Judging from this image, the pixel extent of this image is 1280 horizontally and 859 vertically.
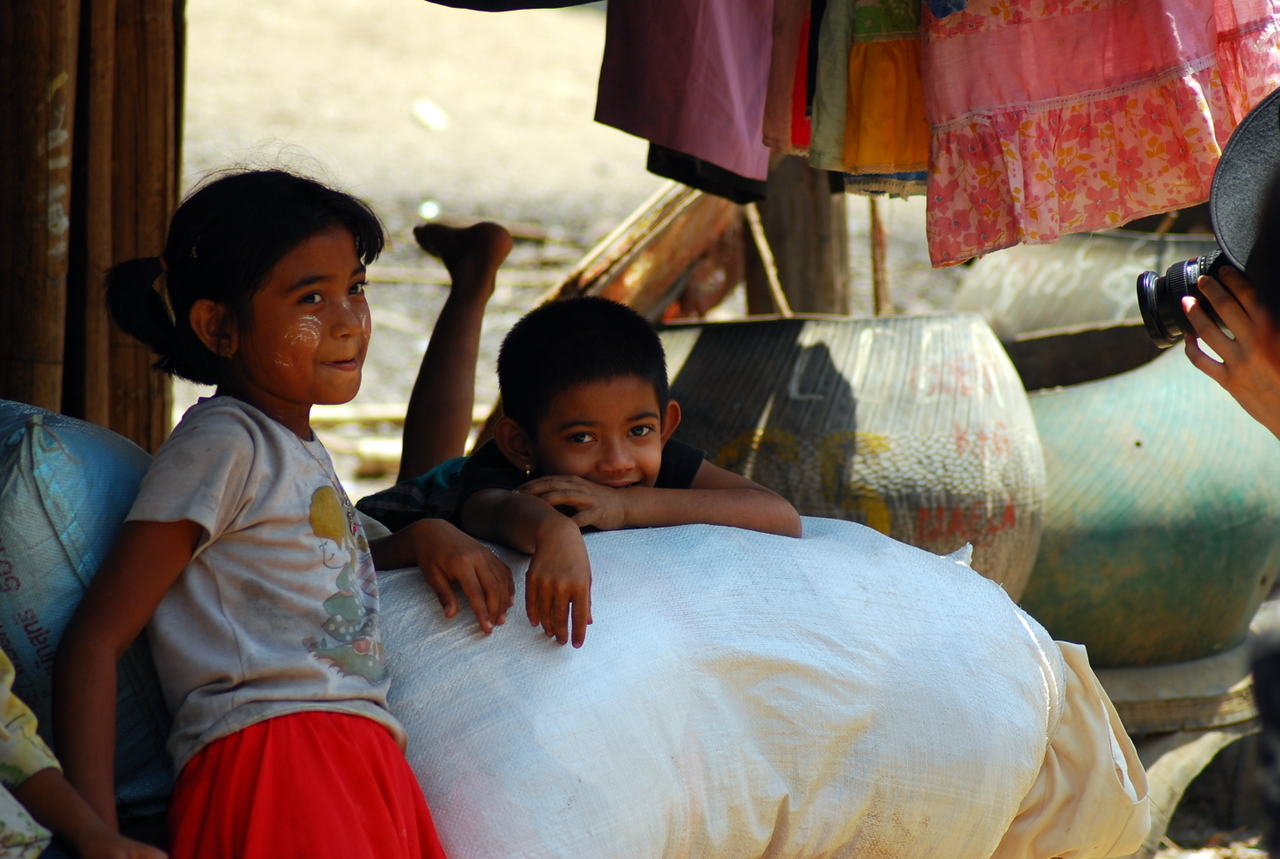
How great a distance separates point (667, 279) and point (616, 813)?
2.13 metres

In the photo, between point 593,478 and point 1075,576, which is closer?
point 593,478

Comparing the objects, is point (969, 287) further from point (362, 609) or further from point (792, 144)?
point (362, 609)

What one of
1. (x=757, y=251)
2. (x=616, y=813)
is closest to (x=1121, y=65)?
(x=616, y=813)

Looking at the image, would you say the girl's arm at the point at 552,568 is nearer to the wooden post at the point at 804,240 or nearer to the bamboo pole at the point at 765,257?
the bamboo pole at the point at 765,257

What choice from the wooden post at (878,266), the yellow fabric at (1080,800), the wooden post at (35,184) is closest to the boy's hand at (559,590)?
the yellow fabric at (1080,800)

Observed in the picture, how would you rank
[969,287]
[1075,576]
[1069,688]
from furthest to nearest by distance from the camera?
[969,287]
[1075,576]
[1069,688]

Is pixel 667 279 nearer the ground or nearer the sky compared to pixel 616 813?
nearer the sky

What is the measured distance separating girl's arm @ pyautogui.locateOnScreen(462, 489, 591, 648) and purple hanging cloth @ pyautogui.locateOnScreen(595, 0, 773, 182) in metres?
0.88

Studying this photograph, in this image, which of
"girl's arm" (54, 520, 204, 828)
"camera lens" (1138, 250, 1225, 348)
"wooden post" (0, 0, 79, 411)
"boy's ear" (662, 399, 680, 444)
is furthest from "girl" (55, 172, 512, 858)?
"camera lens" (1138, 250, 1225, 348)

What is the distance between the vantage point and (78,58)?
7.41 ft

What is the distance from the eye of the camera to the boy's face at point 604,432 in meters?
1.88

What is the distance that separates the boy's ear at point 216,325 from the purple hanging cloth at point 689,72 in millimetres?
982

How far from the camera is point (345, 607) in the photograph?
56.9 inches

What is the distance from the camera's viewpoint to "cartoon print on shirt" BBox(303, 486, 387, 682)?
1.41 meters
